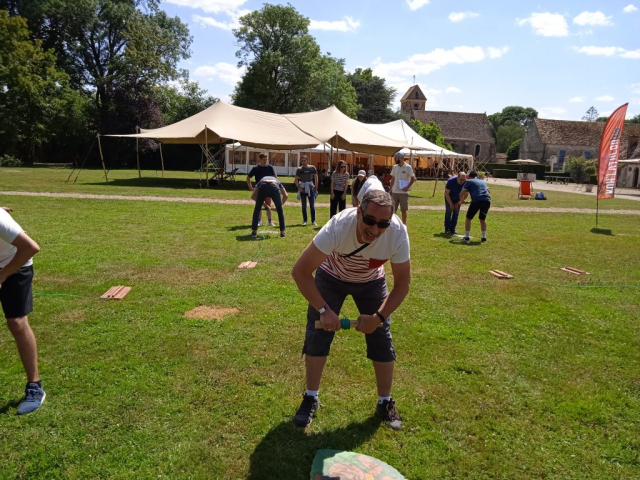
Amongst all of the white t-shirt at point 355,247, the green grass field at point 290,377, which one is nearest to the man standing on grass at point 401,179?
the green grass field at point 290,377

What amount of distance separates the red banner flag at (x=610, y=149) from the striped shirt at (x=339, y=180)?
8.11 meters

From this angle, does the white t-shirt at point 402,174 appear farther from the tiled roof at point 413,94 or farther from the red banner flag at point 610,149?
the tiled roof at point 413,94

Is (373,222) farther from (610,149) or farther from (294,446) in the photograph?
(610,149)

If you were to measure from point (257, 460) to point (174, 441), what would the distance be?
0.62 metres

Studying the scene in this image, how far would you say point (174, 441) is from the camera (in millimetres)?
3006

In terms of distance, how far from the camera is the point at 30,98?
122 ft

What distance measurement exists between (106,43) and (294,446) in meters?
52.4

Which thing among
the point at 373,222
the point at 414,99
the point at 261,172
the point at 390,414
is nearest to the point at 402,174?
the point at 261,172

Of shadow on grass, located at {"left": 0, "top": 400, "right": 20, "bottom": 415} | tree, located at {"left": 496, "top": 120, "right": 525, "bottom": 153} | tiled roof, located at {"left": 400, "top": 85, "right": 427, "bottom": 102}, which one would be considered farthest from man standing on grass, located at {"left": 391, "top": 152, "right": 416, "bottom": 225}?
tree, located at {"left": 496, "top": 120, "right": 525, "bottom": 153}

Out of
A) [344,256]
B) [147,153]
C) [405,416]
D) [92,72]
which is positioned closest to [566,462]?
[405,416]

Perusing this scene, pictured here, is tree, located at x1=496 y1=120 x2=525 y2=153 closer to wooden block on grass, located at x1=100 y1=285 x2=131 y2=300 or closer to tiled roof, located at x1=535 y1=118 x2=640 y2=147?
tiled roof, located at x1=535 y1=118 x2=640 y2=147

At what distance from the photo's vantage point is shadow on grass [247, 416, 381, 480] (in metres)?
2.77

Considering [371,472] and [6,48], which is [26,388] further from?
[6,48]

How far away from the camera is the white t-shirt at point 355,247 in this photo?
2.81 m
